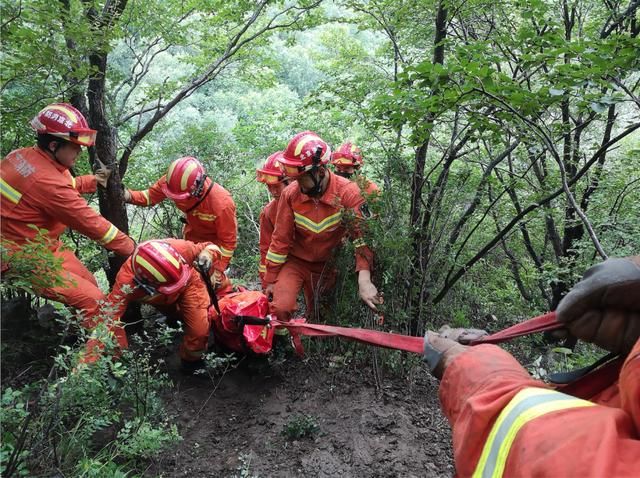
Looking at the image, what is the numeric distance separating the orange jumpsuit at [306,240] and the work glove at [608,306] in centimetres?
281

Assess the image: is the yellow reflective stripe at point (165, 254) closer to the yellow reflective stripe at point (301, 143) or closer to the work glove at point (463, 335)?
the yellow reflective stripe at point (301, 143)

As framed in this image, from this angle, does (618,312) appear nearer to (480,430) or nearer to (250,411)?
(480,430)

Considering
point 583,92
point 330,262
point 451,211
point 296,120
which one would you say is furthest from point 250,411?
point 296,120

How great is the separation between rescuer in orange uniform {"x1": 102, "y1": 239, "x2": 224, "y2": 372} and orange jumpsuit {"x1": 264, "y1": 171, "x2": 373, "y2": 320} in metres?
0.66

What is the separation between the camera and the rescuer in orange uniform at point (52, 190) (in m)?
3.70

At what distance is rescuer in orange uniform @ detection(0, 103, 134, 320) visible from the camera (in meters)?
3.70

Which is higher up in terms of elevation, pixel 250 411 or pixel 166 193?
pixel 166 193

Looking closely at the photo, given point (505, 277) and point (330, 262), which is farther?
point (505, 277)

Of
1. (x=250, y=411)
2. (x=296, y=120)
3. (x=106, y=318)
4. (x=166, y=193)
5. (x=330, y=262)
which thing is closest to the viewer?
(x=106, y=318)

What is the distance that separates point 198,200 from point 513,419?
4.45 metres

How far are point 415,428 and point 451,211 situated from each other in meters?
1.75

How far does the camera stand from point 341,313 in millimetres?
4152

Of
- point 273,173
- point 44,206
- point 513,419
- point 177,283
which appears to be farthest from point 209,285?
point 513,419

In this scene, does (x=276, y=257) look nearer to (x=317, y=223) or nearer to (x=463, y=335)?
(x=317, y=223)
